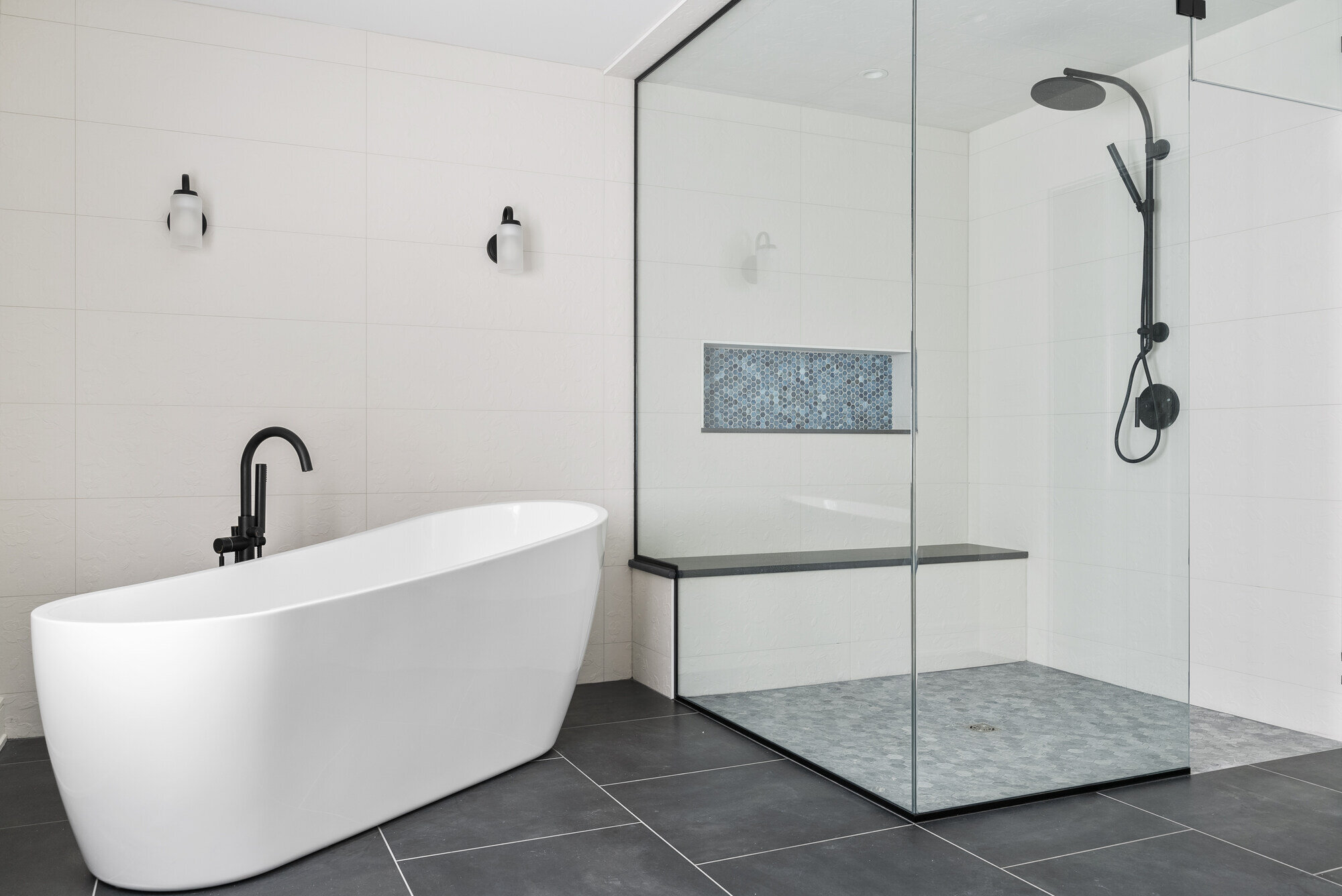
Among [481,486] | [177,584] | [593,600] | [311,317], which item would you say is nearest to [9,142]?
[311,317]

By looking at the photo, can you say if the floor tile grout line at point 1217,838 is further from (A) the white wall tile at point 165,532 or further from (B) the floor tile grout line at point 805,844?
(A) the white wall tile at point 165,532

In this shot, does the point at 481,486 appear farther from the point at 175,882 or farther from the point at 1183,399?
the point at 1183,399

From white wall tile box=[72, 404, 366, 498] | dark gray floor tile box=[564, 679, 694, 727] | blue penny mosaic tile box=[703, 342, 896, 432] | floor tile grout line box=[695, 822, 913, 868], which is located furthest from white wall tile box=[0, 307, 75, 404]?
floor tile grout line box=[695, 822, 913, 868]

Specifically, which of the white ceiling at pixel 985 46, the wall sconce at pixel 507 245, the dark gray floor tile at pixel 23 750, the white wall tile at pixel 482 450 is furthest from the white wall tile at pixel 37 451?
the white ceiling at pixel 985 46

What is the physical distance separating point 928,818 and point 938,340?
111 centimetres

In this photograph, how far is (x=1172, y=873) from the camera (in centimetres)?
194

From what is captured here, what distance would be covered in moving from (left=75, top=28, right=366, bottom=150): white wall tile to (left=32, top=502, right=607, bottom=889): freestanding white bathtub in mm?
1504

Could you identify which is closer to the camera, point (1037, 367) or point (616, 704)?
point (1037, 367)

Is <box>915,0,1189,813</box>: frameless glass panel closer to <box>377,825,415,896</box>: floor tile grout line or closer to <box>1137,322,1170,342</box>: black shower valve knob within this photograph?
<box>1137,322,1170,342</box>: black shower valve knob

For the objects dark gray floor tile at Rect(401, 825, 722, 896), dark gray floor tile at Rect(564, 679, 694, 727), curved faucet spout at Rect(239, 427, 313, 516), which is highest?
curved faucet spout at Rect(239, 427, 313, 516)

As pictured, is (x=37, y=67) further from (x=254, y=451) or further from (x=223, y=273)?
(x=254, y=451)

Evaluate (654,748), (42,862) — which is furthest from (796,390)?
(42,862)

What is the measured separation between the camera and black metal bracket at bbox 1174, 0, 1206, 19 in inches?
89.4

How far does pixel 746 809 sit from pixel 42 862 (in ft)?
5.08
